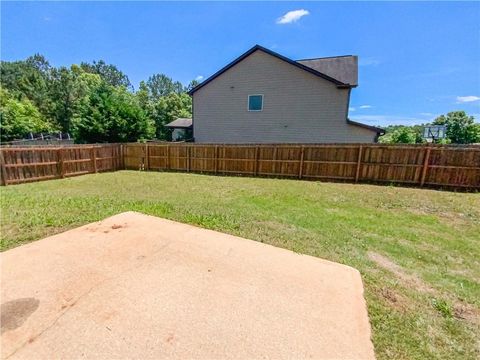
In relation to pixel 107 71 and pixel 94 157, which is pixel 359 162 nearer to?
pixel 94 157

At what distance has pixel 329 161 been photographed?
10836 millimetres

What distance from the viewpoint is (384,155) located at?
32.8ft

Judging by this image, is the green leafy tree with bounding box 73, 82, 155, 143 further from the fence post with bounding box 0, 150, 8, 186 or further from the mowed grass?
the mowed grass

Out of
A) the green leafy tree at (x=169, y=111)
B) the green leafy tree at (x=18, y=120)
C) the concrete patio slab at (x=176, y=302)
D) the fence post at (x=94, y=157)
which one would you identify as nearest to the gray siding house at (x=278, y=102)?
the fence post at (x=94, y=157)

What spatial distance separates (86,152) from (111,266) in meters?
11.4

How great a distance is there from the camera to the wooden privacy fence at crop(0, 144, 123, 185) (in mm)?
9578

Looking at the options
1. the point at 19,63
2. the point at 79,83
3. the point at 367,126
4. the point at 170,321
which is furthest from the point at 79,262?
the point at 19,63

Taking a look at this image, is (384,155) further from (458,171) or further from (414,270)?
(414,270)

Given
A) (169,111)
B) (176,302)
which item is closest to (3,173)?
(176,302)

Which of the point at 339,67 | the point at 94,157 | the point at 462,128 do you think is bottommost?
the point at 94,157

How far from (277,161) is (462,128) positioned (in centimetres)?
4989

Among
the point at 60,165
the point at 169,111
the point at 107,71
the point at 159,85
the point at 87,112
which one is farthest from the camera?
the point at 159,85

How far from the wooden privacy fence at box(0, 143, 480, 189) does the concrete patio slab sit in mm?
7974

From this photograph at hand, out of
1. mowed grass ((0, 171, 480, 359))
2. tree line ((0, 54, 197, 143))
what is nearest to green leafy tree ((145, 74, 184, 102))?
tree line ((0, 54, 197, 143))
